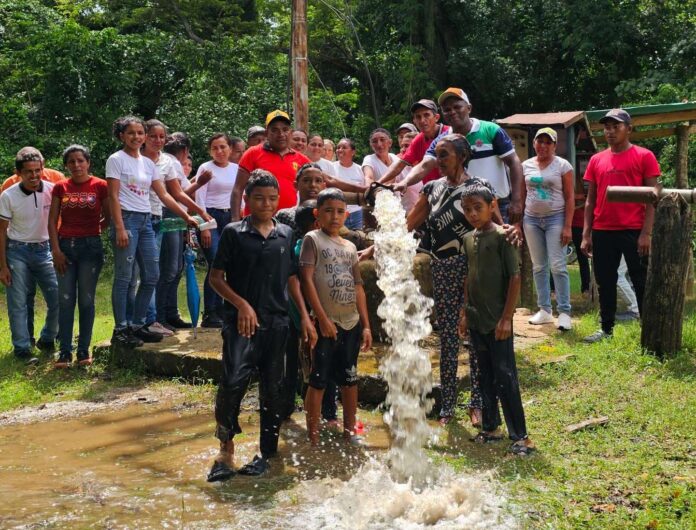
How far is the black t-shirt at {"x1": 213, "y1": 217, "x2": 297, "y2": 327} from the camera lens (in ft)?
15.4

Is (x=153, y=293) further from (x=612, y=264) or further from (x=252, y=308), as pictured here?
(x=612, y=264)

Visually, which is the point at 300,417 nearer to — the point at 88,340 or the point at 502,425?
the point at 502,425

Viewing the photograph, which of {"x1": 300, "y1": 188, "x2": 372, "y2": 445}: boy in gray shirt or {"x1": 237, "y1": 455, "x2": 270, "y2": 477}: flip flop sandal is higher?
{"x1": 300, "y1": 188, "x2": 372, "y2": 445}: boy in gray shirt

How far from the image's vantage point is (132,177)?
7.08 metres

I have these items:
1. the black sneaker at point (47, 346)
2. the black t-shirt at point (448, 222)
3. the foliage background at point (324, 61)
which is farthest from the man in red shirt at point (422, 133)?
the foliage background at point (324, 61)

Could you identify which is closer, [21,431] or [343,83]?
[21,431]

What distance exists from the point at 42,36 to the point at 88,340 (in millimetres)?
11850

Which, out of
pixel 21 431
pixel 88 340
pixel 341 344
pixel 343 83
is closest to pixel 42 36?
pixel 343 83

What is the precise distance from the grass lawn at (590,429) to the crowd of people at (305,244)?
0.83 ft

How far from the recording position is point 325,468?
4.82 m

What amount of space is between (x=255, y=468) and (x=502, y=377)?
1502 millimetres

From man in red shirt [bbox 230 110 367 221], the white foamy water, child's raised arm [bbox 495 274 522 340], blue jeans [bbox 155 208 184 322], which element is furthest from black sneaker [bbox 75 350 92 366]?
child's raised arm [bbox 495 274 522 340]

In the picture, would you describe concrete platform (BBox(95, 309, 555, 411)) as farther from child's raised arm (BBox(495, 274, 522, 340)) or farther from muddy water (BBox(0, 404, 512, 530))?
child's raised arm (BBox(495, 274, 522, 340))

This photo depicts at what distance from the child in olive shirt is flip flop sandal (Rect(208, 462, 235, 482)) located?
5.21 ft
